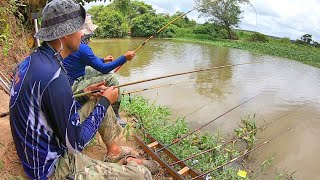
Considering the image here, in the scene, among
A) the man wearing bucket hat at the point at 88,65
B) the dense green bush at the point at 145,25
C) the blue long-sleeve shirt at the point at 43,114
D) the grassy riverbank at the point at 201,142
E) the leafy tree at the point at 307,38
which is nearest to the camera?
the blue long-sleeve shirt at the point at 43,114

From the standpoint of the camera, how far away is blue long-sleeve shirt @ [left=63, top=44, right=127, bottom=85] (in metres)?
3.41

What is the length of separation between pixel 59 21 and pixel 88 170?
3.36 ft

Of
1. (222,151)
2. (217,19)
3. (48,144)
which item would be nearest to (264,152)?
(222,151)

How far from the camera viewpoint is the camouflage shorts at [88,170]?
203 centimetres

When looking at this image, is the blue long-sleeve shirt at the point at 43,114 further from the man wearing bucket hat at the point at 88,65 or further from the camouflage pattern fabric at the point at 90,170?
the man wearing bucket hat at the point at 88,65

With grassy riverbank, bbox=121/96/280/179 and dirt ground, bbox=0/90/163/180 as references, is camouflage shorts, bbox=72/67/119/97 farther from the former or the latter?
grassy riverbank, bbox=121/96/280/179

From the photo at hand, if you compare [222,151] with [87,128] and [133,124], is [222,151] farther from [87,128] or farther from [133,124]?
[87,128]

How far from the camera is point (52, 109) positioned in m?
1.71

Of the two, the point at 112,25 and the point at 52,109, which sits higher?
the point at 112,25

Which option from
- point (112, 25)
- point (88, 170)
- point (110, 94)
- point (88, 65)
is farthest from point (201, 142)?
point (112, 25)

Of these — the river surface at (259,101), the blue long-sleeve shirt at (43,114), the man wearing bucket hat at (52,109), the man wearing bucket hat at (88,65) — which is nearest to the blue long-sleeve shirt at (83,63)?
the man wearing bucket hat at (88,65)

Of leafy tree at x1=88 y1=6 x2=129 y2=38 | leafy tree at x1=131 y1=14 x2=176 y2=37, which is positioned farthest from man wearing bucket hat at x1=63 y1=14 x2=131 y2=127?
leafy tree at x1=131 y1=14 x2=176 y2=37

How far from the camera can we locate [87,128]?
2.03 metres

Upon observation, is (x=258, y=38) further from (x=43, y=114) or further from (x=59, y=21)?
(x=43, y=114)
